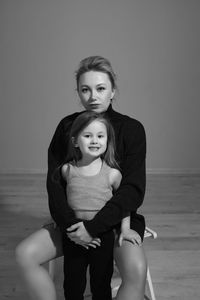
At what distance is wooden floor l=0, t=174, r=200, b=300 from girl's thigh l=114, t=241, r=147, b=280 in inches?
21.1

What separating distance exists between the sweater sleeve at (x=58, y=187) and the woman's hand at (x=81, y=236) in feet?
0.09

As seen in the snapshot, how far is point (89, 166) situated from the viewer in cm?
161

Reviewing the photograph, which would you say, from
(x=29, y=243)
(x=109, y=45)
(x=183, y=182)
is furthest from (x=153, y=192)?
(x=29, y=243)

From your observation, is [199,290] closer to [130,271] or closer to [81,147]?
[130,271]

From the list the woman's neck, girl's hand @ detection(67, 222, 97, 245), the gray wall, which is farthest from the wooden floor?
the woman's neck

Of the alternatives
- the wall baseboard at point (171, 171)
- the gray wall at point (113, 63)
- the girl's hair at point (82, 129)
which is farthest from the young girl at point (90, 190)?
the wall baseboard at point (171, 171)

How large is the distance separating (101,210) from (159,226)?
1.38 m

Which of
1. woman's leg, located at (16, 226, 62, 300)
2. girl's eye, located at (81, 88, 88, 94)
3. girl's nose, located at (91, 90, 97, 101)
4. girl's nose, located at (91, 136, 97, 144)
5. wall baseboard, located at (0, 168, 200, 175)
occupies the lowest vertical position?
wall baseboard, located at (0, 168, 200, 175)

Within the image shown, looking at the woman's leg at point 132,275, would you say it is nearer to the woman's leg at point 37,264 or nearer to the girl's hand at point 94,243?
the girl's hand at point 94,243

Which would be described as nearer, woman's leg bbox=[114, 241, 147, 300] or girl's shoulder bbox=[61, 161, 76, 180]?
woman's leg bbox=[114, 241, 147, 300]

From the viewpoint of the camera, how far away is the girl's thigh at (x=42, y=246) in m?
1.50

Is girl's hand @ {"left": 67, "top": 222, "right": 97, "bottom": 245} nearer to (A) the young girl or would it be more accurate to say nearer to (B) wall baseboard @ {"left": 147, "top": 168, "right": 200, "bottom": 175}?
(A) the young girl

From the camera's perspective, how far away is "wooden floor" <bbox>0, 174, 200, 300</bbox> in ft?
6.57

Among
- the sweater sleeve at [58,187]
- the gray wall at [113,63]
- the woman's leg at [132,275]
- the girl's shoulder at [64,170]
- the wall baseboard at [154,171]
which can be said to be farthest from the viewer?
the wall baseboard at [154,171]
